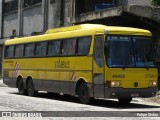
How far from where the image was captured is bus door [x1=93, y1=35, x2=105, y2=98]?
60.1 feet

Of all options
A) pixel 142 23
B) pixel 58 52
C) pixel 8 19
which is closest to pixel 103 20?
pixel 142 23

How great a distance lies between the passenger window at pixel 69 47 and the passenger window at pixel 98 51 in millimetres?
1765

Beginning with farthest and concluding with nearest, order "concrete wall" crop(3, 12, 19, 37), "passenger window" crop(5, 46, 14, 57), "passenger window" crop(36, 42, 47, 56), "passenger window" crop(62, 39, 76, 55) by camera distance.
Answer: "concrete wall" crop(3, 12, 19, 37) → "passenger window" crop(5, 46, 14, 57) → "passenger window" crop(36, 42, 47, 56) → "passenger window" crop(62, 39, 76, 55)

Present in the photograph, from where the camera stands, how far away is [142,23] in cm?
2981

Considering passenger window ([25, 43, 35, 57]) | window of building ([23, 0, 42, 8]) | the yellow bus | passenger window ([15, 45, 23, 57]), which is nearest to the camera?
the yellow bus

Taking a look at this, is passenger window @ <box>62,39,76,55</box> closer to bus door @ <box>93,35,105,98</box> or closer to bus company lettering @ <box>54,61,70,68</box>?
bus company lettering @ <box>54,61,70,68</box>

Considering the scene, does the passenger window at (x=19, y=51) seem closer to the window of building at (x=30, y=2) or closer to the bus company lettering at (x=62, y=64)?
the bus company lettering at (x=62, y=64)

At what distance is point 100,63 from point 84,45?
4.83ft

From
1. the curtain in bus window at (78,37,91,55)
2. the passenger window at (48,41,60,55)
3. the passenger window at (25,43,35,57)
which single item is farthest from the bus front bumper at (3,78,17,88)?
the curtain in bus window at (78,37,91,55)

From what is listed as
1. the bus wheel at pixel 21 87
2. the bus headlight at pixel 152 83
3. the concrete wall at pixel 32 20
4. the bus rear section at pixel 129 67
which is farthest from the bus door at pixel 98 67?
the concrete wall at pixel 32 20

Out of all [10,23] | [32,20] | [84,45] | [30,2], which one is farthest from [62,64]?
[10,23]

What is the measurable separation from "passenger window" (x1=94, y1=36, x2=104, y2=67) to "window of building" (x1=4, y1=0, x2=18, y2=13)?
3188 cm

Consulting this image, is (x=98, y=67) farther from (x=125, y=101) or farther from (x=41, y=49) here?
(x=41, y=49)

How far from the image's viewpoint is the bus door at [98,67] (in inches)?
721
